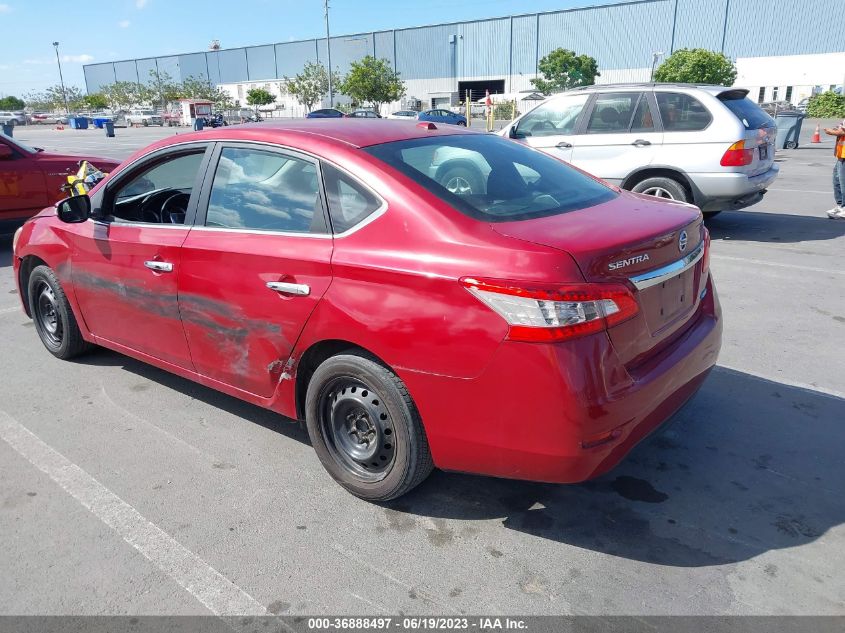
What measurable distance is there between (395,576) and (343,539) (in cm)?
34

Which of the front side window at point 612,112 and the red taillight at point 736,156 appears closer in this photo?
the red taillight at point 736,156

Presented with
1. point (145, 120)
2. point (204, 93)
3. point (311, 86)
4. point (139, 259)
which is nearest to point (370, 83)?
point (311, 86)

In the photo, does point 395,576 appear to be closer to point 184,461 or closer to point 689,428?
point 184,461

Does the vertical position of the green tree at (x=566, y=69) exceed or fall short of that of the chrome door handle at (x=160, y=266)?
it exceeds it

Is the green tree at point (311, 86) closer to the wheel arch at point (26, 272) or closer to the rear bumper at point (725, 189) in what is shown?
the rear bumper at point (725, 189)

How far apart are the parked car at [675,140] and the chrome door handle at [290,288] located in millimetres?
6434

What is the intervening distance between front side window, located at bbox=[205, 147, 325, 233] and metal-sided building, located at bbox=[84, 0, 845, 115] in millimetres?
70613

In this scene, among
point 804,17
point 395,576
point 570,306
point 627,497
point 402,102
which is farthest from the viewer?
point 402,102

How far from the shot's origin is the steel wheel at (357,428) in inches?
115

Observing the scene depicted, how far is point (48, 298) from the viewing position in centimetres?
486

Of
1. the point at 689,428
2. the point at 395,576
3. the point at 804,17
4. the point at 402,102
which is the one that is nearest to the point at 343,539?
the point at 395,576

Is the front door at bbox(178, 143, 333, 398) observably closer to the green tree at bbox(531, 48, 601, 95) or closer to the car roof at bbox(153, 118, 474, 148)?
the car roof at bbox(153, 118, 474, 148)

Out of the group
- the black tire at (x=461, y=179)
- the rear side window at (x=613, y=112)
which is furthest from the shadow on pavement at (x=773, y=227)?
the black tire at (x=461, y=179)

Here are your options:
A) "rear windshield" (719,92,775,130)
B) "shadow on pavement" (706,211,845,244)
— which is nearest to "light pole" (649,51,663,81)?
"shadow on pavement" (706,211,845,244)
